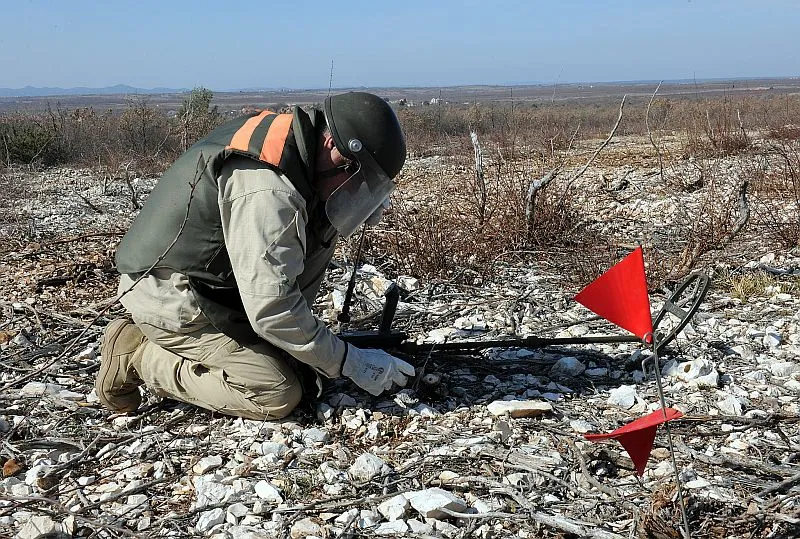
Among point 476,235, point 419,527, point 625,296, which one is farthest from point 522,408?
point 476,235

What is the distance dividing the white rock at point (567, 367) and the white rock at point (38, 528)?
7.15 ft

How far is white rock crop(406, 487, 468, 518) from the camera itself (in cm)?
233

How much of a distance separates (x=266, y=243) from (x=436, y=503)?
108cm

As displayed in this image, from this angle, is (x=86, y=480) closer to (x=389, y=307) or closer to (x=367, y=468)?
(x=367, y=468)

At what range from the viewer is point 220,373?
9.91 ft

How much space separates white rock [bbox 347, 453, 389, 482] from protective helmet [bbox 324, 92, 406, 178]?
110 cm

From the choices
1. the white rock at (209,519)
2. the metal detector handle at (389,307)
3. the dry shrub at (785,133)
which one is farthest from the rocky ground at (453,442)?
the dry shrub at (785,133)

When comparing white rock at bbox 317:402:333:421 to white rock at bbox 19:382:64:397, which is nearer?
white rock at bbox 317:402:333:421

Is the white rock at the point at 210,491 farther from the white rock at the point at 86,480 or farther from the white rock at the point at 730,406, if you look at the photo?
the white rock at the point at 730,406

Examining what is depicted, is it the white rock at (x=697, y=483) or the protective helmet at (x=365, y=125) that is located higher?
the protective helmet at (x=365, y=125)

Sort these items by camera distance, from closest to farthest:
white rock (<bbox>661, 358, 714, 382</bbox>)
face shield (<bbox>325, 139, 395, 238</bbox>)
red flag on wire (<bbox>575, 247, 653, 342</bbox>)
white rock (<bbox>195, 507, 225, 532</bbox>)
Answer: red flag on wire (<bbox>575, 247, 653, 342</bbox>), white rock (<bbox>195, 507, 225, 532</bbox>), face shield (<bbox>325, 139, 395, 238</bbox>), white rock (<bbox>661, 358, 714, 382</bbox>)

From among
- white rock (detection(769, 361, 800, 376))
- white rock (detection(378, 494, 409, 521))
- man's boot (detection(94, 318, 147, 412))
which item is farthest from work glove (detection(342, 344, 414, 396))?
white rock (detection(769, 361, 800, 376))

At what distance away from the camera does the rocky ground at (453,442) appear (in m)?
2.34

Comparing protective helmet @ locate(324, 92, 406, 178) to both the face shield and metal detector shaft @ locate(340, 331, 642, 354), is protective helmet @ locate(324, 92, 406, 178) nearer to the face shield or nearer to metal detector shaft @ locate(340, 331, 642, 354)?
the face shield
